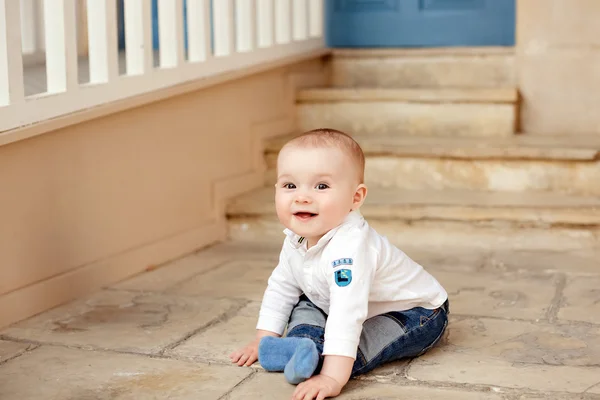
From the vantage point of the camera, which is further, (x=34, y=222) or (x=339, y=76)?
(x=339, y=76)

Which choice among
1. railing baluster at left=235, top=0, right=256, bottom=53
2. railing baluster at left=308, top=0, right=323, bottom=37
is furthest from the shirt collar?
railing baluster at left=308, top=0, right=323, bottom=37

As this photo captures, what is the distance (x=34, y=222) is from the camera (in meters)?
2.62

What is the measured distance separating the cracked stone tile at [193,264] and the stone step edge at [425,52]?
1.39m

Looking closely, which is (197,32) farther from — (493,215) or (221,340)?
(221,340)

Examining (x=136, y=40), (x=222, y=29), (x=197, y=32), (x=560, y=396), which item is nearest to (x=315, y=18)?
(x=222, y=29)

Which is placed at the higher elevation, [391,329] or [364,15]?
[364,15]

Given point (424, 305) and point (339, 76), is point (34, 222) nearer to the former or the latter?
point (424, 305)

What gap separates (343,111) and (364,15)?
799mm

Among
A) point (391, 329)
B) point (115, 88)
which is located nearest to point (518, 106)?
point (115, 88)

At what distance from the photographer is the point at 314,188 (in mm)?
1950

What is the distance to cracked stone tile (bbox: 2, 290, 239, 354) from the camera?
2.32 metres

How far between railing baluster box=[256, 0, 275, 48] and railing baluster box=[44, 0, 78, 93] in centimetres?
137

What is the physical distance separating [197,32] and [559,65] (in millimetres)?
1573

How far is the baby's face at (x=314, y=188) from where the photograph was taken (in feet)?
6.34
